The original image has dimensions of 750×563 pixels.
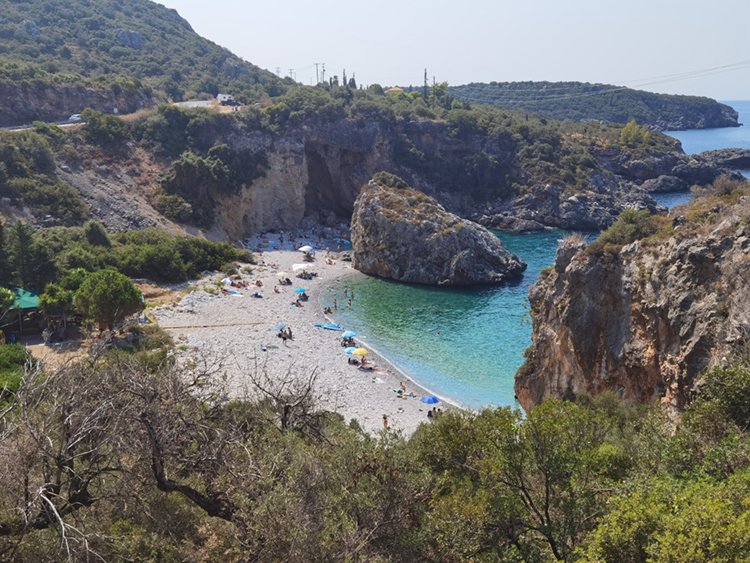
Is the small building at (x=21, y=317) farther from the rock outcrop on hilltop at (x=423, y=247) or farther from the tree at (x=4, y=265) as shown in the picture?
the rock outcrop on hilltop at (x=423, y=247)

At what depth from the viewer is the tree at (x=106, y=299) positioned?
95.1 feet

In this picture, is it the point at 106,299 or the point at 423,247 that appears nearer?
the point at 106,299

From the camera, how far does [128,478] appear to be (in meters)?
11.3

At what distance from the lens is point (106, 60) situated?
89375 mm

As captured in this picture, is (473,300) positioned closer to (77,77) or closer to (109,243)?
(109,243)

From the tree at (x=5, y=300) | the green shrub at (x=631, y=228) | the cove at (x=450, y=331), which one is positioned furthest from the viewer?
the cove at (x=450, y=331)

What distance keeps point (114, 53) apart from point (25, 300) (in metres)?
77.9

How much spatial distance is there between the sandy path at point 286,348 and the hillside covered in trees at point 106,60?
34.7 meters

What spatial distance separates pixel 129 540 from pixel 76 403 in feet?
9.20

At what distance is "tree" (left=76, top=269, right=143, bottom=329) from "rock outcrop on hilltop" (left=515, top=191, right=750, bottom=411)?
67.6 ft

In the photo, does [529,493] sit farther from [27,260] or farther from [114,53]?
[114,53]

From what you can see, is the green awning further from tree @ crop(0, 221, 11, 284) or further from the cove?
the cove

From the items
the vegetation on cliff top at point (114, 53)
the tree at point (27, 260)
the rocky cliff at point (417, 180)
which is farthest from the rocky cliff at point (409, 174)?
the tree at point (27, 260)

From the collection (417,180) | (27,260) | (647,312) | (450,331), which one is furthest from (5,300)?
(417,180)
